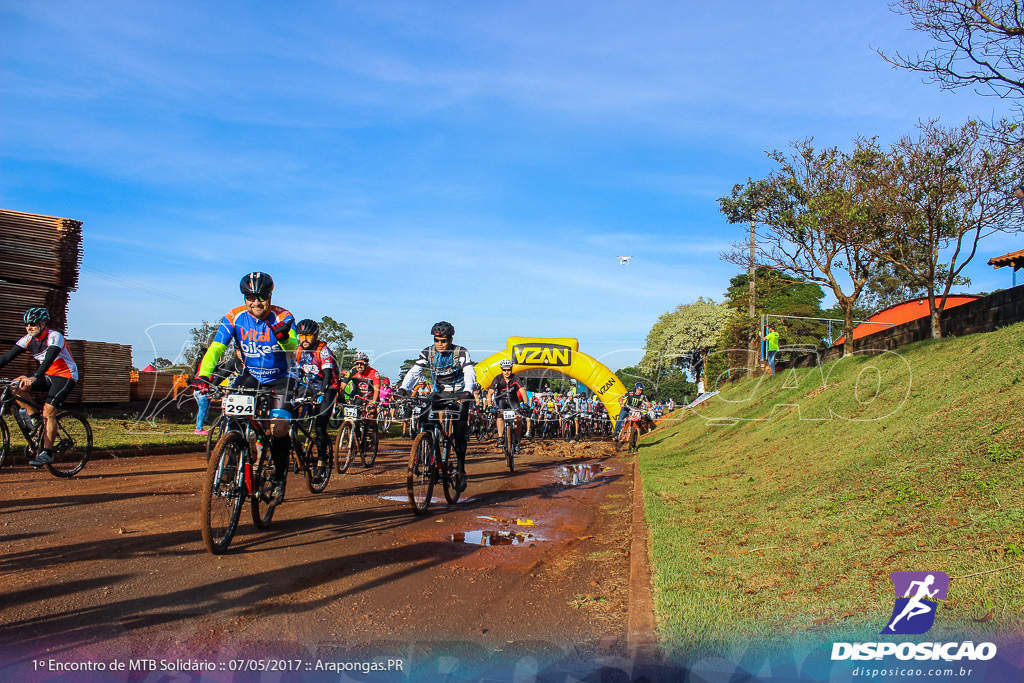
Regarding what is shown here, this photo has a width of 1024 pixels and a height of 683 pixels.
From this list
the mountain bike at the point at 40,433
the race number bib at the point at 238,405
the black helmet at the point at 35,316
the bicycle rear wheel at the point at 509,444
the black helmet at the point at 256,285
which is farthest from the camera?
the bicycle rear wheel at the point at 509,444

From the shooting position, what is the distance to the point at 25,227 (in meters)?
16.9

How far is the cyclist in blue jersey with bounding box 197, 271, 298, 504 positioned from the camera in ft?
22.3

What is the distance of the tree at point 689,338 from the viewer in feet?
226

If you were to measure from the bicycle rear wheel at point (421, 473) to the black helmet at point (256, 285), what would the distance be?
2307mm

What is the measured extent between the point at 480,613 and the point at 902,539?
330 cm

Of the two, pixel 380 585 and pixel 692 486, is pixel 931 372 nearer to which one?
pixel 692 486

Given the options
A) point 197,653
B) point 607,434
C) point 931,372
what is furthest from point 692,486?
point 607,434

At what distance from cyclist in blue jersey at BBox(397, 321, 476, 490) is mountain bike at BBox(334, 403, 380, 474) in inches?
101

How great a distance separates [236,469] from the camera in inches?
235

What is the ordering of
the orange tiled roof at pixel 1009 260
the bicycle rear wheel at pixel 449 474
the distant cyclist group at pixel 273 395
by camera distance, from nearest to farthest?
the distant cyclist group at pixel 273 395, the bicycle rear wheel at pixel 449 474, the orange tiled roof at pixel 1009 260

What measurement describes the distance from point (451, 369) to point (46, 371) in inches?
214

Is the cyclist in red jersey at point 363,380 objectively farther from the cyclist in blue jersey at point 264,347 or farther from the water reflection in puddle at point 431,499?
the cyclist in blue jersey at point 264,347

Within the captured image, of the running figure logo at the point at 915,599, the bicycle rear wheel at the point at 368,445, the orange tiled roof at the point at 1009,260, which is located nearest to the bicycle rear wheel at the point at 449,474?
the bicycle rear wheel at the point at 368,445

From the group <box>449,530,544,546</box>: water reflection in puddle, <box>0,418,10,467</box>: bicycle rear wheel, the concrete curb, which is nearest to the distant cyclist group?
<box>0,418,10,467</box>: bicycle rear wheel
